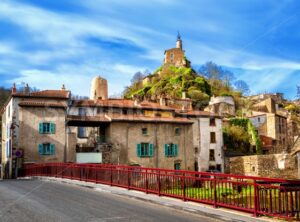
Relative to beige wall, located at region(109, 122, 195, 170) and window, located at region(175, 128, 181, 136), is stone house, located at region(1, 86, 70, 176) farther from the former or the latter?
window, located at region(175, 128, 181, 136)

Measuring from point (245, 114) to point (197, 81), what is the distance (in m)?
15.1

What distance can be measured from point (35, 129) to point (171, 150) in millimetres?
16098

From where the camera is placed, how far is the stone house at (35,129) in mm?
38656

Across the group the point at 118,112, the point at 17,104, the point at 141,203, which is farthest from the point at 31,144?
the point at 141,203

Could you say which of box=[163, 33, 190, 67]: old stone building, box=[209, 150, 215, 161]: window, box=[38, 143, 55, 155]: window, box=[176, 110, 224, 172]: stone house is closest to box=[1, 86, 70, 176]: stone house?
box=[38, 143, 55, 155]: window

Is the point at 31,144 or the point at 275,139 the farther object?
the point at 275,139

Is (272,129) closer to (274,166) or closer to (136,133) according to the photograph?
(274,166)

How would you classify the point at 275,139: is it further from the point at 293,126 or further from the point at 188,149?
the point at 188,149

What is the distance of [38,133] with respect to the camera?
39.5 m

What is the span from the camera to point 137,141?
4253 cm

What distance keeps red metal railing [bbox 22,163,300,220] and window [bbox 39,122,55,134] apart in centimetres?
2039

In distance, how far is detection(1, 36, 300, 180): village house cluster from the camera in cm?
3947

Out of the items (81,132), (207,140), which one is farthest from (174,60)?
(81,132)

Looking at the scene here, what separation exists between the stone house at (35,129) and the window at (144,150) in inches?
337
